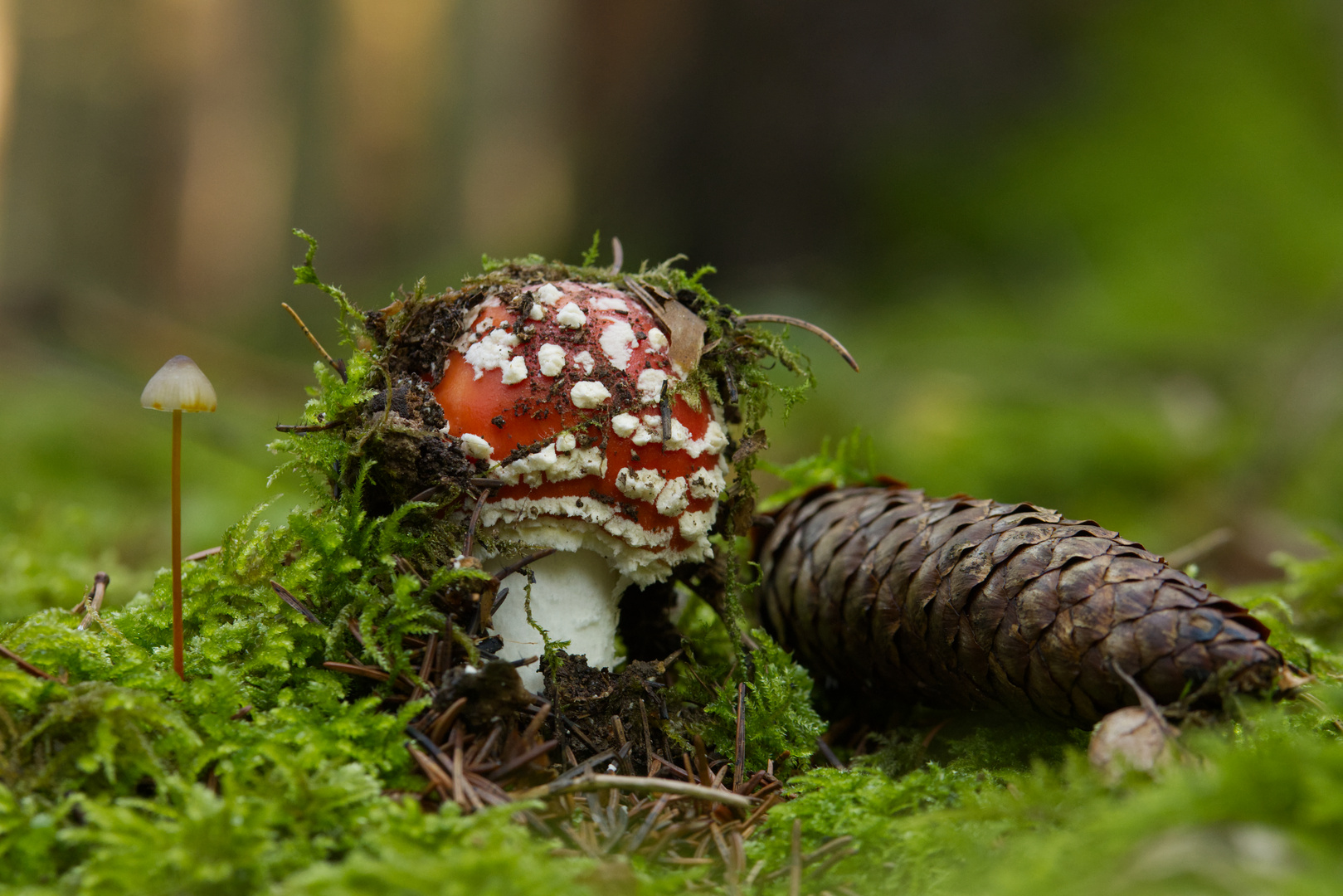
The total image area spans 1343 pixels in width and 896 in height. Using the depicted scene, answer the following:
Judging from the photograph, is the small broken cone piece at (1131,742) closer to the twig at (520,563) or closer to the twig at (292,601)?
the twig at (520,563)

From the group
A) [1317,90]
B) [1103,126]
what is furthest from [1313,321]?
[1317,90]

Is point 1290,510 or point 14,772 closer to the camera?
point 14,772

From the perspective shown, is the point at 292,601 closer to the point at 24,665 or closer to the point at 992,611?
the point at 24,665

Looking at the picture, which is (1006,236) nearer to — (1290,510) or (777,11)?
(777,11)

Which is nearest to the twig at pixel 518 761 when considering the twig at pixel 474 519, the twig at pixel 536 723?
the twig at pixel 536 723

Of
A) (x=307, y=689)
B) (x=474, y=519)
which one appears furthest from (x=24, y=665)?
(x=474, y=519)

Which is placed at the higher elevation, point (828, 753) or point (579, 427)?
point (579, 427)
